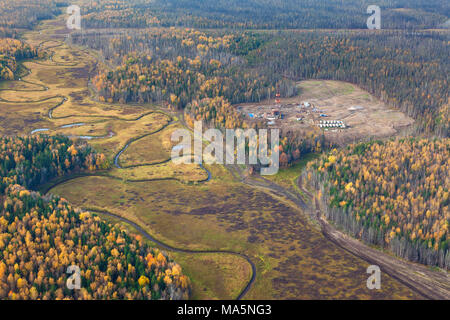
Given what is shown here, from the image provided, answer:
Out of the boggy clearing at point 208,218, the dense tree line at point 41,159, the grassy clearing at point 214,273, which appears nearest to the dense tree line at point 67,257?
the grassy clearing at point 214,273

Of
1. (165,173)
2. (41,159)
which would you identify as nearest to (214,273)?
(165,173)

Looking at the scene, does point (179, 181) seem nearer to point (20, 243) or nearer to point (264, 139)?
point (264, 139)

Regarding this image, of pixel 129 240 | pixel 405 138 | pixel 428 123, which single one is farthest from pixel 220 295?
pixel 428 123

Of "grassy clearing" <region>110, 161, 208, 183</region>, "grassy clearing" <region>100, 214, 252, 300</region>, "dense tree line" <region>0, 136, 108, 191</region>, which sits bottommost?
"grassy clearing" <region>100, 214, 252, 300</region>

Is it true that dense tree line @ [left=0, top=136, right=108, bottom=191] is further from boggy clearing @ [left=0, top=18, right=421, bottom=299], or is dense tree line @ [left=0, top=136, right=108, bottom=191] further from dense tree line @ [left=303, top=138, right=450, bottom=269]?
dense tree line @ [left=303, top=138, right=450, bottom=269]

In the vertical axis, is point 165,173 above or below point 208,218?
above

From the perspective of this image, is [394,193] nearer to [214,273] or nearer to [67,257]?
[214,273]

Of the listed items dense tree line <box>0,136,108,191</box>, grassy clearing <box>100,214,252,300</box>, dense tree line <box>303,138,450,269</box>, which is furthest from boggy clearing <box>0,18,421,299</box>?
dense tree line <box>303,138,450,269</box>
